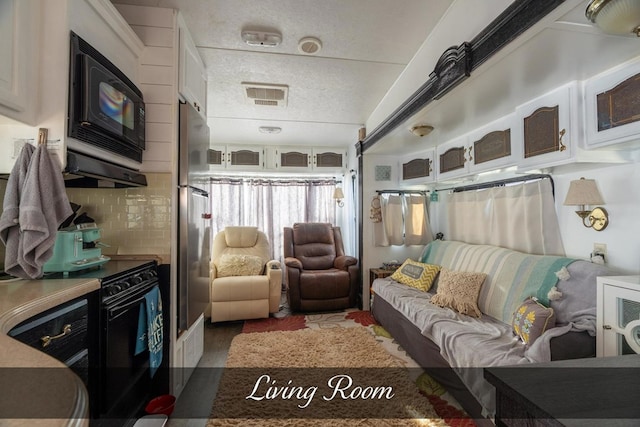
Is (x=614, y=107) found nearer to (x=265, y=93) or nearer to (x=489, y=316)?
(x=489, y=316)

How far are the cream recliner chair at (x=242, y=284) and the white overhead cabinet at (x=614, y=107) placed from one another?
2.97 m

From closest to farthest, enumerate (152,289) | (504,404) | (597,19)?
(504,404) < (597,19) < (152,289)

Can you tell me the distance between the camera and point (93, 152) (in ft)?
4.49

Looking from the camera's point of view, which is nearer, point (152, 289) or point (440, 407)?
point (152, 289)

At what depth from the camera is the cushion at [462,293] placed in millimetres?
2234

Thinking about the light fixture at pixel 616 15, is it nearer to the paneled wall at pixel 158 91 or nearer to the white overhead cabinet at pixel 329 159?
the paneled wall at pixel 158 91

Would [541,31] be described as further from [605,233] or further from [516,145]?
[605,233]

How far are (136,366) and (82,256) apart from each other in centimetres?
66

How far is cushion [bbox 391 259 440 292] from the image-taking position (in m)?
2.88

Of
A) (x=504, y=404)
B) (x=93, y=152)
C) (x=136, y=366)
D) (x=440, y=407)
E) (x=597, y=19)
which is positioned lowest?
(x=440, y=407)

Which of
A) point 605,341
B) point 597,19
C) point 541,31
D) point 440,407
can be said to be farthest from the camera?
point 440,407

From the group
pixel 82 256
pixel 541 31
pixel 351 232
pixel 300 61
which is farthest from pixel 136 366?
pixel 351 232

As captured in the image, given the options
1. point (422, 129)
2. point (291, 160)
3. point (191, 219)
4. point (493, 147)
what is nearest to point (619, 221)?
point (493, 147)

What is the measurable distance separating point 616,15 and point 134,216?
2482 mm
